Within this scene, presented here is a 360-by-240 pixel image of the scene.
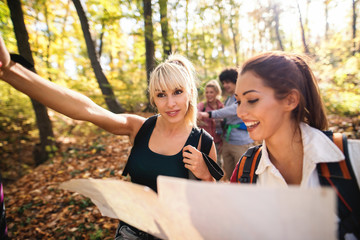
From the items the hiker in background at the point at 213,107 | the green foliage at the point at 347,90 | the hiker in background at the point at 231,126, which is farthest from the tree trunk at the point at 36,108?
the green foliage at the point at 347,90

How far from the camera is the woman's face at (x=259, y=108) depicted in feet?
4.04

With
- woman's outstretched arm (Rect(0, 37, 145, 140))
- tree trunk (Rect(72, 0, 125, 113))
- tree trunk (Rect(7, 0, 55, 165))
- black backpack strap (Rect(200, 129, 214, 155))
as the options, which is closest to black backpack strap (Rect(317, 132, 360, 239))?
black backpack strap (Rect(200, 129, 214, 155))

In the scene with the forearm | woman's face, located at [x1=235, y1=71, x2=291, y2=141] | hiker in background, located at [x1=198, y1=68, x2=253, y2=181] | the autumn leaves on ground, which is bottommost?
the autumn leaves on ground

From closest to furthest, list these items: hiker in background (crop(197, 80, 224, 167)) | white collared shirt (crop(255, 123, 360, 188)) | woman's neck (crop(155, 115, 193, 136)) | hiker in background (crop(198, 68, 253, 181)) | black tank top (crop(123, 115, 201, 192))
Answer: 1. white collared shirt (crop(255, 123, 360, 188))
2. black tank top (crop(123, 115, 201, 192))
3. woman's neck (crop(155, 115, 193, 136))
4. hiker in background (crop(198, 68, 253, 181))
5. hiker in background (crop(197, 80, 224, 167))

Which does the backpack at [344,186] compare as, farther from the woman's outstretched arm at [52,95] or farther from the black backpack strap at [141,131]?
the woman's outstretched arm at [52,95]

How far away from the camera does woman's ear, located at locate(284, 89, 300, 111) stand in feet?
4.21

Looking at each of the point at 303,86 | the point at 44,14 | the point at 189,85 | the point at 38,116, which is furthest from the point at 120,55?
the point at 303,86

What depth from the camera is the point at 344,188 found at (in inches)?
38.1

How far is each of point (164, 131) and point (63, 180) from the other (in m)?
4.82

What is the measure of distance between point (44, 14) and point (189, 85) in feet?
31.3

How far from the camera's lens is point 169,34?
20.4ft

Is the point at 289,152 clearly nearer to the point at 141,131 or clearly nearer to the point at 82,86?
the point at 141,131

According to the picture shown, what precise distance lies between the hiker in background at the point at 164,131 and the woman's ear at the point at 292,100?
28.3 inches

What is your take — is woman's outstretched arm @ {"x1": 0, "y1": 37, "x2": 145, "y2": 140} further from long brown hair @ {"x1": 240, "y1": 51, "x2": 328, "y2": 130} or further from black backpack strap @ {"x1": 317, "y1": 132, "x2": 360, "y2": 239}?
black backpack strap @ {"x1": 317, "y1": 132, "x2": 360, "y2": 239}
